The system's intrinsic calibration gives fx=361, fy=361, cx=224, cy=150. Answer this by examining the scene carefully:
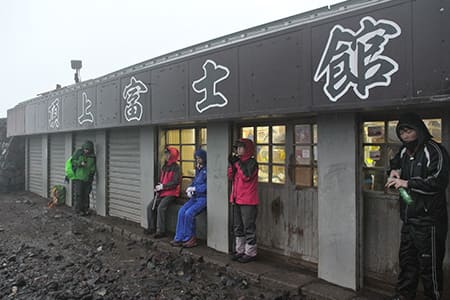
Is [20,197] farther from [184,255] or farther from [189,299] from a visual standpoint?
[189,299]

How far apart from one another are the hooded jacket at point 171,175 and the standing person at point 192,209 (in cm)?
74

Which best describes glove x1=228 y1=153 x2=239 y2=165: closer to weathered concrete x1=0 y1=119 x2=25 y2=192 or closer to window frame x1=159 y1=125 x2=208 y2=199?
window frame x1=159 y1=125 x2=208 y2=199

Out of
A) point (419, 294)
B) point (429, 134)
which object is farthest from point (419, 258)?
point (429, 134)

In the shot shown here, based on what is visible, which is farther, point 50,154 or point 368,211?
point 50,154

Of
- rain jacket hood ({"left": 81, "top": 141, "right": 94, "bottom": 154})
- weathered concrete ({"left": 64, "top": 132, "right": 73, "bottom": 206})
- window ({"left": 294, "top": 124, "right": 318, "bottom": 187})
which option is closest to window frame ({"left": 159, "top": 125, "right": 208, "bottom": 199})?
window ({"left": 294, "top": 124, "right": 318, "bottom": 187})

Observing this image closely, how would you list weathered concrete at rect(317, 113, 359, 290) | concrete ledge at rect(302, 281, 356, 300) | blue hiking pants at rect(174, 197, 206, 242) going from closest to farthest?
1. concrete ledge at rect(302, 281, 356, 300)
2. weathered concrete at rect(317, 113, 359, 290)
3. blue hiking pants at rect(174, 197, 206, 242)

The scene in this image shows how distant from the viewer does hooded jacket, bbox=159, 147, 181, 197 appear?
7883mm

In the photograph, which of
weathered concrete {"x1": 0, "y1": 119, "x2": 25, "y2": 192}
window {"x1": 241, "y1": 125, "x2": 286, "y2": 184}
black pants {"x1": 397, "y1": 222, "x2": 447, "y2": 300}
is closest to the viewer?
black pants {"x1": 397, "y1": 222, "x2": 447, "y2": 300}

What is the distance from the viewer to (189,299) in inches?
202

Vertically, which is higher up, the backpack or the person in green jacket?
the person in green jacket

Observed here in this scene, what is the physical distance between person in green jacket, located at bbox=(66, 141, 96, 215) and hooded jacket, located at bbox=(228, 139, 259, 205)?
20.8ft

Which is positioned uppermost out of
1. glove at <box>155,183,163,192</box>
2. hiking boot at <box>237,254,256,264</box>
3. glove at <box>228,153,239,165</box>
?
glove at <box>228,153,239,165</box>

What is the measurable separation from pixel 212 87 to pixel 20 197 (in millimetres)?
12946

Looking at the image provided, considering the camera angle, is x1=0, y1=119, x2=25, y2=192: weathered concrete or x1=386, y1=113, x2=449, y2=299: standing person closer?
x1=386, y1=113, x2=449, y2=299: standing person
